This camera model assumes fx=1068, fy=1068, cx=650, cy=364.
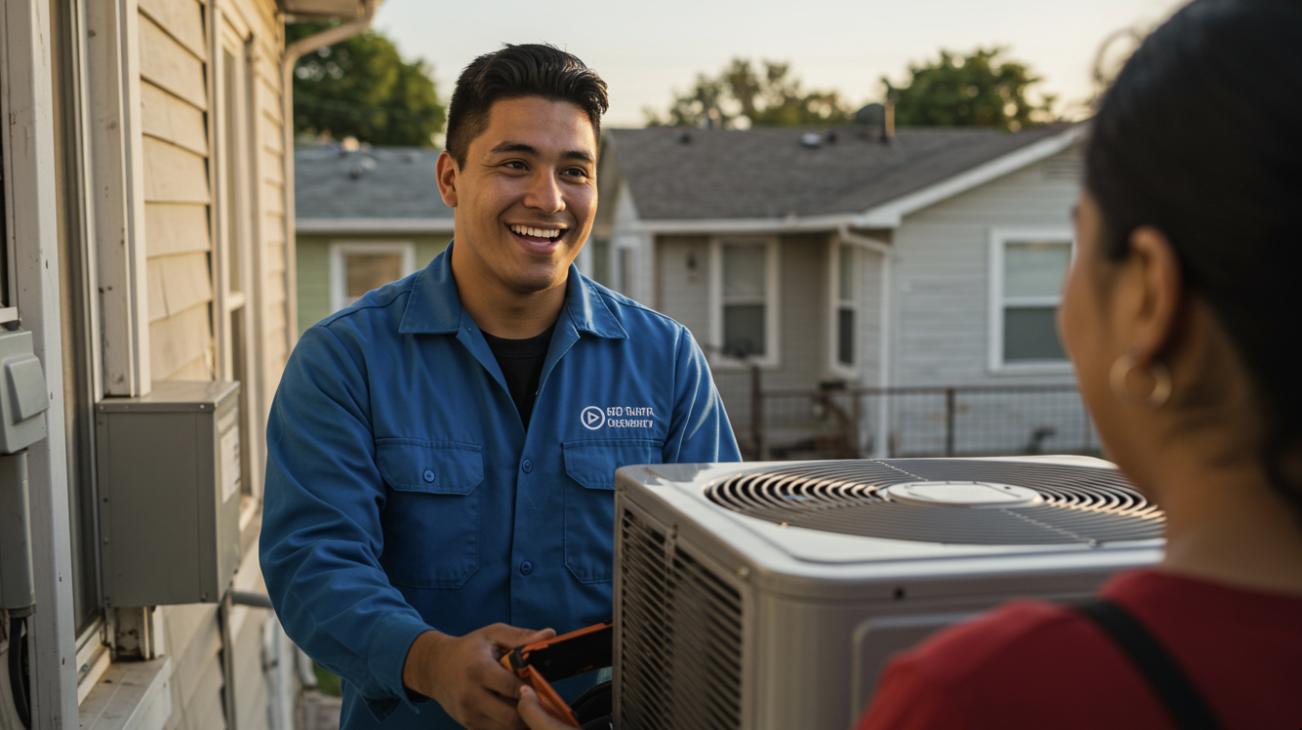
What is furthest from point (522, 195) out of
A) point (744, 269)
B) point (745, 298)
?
point (744, 269)

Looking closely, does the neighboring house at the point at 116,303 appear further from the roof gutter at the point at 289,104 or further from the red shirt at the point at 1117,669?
the roof gutter at the point at 289,104

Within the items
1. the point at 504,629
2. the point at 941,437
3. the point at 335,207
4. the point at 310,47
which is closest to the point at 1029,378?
the point at 941,437

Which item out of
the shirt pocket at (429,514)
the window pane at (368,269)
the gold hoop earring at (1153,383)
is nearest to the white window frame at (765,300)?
the window pane at (368,269)

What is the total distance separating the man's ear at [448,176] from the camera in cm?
231

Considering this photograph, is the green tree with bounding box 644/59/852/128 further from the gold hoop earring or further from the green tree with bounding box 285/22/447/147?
the gold hoop earring

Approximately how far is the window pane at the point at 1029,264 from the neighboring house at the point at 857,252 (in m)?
0.02

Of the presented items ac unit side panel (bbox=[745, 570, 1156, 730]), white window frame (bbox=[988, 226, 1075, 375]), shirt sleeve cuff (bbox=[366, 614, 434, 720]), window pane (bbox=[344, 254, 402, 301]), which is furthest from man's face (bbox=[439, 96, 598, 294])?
window pane (bbox=[344, 254, 402, 301])

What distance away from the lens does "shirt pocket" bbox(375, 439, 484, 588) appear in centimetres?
188

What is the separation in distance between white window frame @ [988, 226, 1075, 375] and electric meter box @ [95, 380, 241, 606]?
10419 mm

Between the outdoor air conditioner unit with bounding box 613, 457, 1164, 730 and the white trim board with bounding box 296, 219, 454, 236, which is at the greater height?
the white trim board with bounding box 296, 219, 454, 236

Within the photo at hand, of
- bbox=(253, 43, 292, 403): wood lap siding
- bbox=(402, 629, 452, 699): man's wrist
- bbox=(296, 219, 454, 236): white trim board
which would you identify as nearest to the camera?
bbox=(402, 629, 452, 699): man's wrist

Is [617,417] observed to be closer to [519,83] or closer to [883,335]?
[519,83]

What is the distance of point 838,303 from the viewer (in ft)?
43.4

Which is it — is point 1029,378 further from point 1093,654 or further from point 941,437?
point 1093,654
